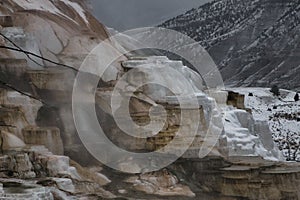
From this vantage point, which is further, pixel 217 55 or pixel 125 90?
pixel 217 55

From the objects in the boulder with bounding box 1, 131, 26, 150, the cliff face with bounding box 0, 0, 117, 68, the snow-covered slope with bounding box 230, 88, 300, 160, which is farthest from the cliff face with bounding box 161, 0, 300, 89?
the boulder with bounding box 1, 131, 26, 150

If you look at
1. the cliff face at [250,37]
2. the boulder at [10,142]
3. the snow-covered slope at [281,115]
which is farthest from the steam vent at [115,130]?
the cliff face at [250,37]

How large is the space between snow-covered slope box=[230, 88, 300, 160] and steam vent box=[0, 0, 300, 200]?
23.8 feet

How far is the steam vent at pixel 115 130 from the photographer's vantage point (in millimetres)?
8336

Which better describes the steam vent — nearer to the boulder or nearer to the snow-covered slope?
the boulder

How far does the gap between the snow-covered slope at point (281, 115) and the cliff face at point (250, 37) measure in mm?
17266

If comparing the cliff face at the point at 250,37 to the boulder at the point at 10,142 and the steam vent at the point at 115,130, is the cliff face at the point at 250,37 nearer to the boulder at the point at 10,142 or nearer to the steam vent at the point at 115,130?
the steam vent at the point at 115,130

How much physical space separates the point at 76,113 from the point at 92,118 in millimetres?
317

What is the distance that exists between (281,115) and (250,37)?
45960 millimetres

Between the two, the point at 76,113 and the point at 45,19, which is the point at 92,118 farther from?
the point at 45,19

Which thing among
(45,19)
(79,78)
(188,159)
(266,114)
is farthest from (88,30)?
(266,114)

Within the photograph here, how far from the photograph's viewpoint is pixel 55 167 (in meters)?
8.20

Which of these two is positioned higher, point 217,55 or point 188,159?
point 217,55

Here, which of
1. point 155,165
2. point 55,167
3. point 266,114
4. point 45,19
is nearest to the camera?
point 55,167
